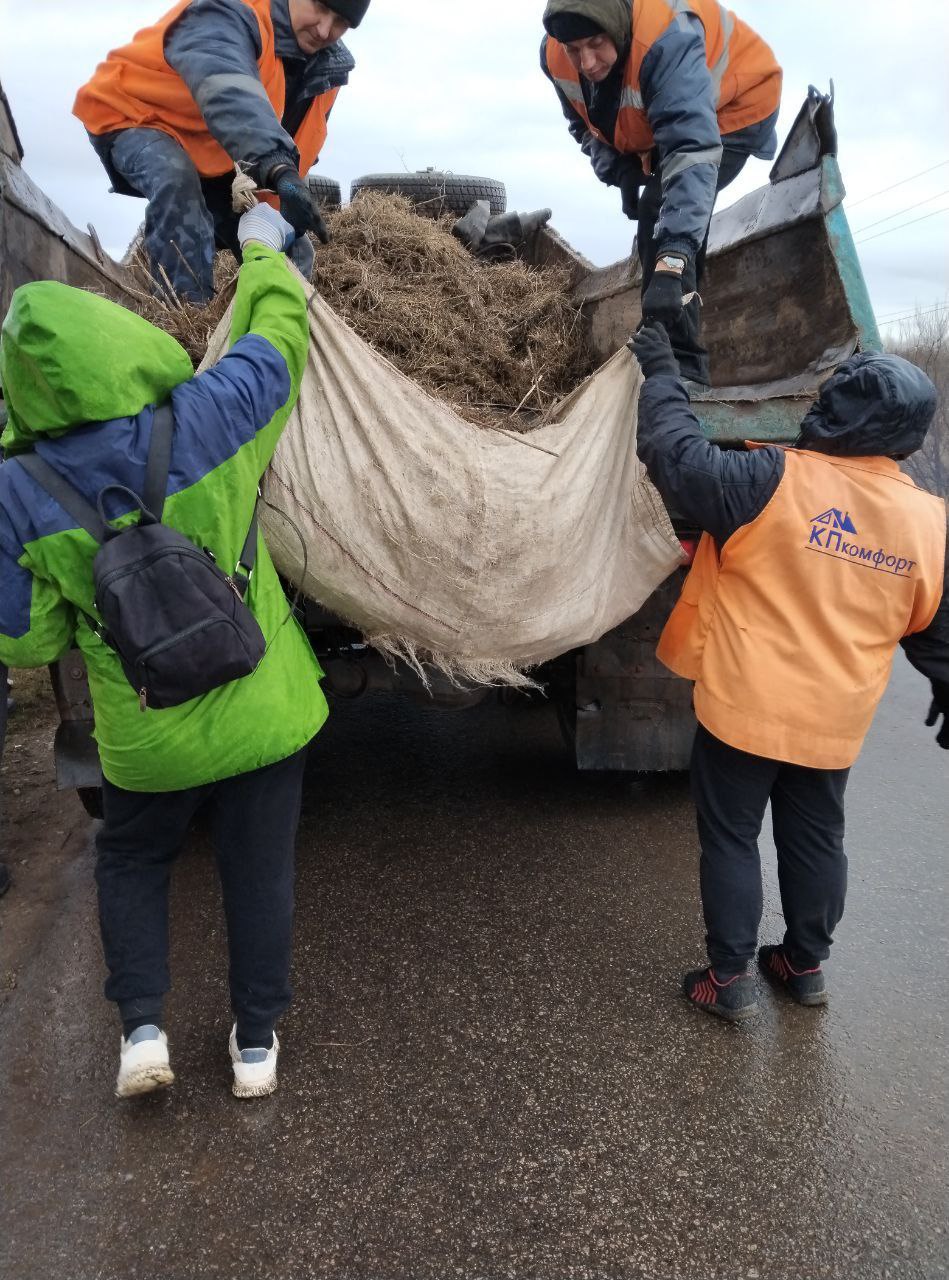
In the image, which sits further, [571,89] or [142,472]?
[571,89]

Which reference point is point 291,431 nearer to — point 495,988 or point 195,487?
point 195,487

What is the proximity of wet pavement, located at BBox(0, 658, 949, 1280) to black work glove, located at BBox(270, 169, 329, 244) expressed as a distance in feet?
6.69

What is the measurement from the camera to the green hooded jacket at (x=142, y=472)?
1.59m

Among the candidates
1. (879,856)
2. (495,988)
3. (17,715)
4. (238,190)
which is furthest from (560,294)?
(17,715)

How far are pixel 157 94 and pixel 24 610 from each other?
241 centimetres

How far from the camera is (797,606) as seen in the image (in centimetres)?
217

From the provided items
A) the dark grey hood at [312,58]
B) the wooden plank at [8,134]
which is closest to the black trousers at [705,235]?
the dark grey hood at [312,58]

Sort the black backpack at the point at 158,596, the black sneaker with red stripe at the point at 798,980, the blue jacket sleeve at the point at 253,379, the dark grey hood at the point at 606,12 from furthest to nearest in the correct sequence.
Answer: the dark grey hood at the point at 606,12 < the black sneaker with red stripe at the point at 798,980 < the blue jacket sleeve at the point at 253,379 < the black backpack at the point at 158,596

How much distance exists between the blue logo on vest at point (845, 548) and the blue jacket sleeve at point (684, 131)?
1038 millimetres

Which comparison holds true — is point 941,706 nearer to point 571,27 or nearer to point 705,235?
point 705,235

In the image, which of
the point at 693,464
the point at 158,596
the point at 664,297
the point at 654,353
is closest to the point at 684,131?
the point at 664,297

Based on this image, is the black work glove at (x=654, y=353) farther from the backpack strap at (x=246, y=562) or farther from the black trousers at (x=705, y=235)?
the backpack strap at (x=246, y=562)

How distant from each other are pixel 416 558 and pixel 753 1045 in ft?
4.83

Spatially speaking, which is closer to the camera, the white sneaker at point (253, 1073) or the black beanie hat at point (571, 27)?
the white sneaker at point (253, 1073)
